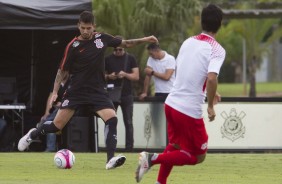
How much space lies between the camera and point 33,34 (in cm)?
2038

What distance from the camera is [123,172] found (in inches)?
549

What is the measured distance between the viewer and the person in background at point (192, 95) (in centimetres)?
1057

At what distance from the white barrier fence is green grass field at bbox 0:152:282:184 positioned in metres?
3.21

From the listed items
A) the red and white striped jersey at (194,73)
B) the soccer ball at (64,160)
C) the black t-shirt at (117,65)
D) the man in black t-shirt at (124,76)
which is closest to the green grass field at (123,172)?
the soccer ball at (64,160)

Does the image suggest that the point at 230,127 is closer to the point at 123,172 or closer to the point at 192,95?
A: the point at 123,172

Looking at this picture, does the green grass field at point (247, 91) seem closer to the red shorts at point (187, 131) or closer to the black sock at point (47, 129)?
the black sock at point (47, 129)

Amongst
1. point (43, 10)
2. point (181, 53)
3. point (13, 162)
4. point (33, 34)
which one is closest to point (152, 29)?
point (33, 34)

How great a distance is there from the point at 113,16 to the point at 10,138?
1041 centimetres

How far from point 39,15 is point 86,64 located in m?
4.57

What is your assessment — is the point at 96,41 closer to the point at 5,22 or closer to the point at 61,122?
the point at 61,122

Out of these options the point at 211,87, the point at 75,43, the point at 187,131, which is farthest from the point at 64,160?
the point at 211,87

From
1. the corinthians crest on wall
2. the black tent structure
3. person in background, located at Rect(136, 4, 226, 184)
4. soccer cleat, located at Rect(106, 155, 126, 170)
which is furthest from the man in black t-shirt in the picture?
person in background, located at Rect(136, 4, 226, 184)

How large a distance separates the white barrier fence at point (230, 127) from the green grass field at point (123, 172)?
321 cm

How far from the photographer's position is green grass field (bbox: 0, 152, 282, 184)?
12.7 meters
